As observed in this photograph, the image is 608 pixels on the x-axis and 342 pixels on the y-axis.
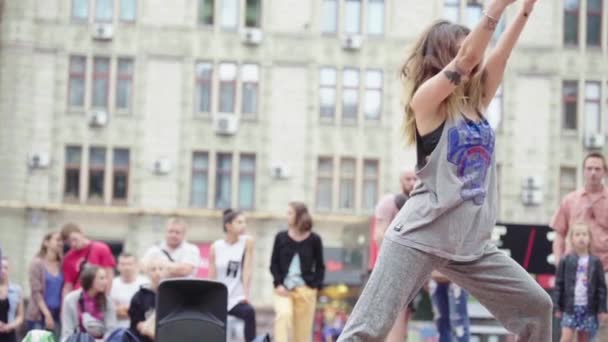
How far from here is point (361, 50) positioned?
42.6 meters

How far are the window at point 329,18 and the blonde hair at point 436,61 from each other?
36573mm

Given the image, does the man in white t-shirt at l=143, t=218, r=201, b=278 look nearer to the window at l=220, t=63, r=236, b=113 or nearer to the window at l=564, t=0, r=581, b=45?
the window at l=220, t=63, r=236, b=113

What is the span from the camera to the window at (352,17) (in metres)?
42.9

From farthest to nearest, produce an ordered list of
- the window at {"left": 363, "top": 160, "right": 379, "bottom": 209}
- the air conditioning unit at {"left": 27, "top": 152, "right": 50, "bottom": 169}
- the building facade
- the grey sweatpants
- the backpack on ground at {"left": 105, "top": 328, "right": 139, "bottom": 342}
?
the window at {"left": 363, "top": 160, "right": 379, "bottom": 209}, the building facade, the air conditioning unit at {"left": 27, "top": 152, "right": 50, "bottom": 169}, the backpack on ground at {"left": 105, "top": 328, "right": 139, "bottom": 342}, the grey sweatpants

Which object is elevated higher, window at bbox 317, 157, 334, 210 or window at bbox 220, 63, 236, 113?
window at bbox 220, 63, 236, 113

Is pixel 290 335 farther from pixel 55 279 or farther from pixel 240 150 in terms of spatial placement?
pixel 240 150

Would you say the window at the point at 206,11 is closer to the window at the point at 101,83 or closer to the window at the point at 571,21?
the window at the point at 101,83

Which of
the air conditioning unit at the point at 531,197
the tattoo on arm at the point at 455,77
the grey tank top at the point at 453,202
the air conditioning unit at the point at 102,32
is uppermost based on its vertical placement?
the air conditioning unit at the point at 102,32

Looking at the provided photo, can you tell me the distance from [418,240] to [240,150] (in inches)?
1418

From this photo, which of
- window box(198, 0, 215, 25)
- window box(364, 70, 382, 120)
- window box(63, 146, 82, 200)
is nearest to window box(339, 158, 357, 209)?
window box(364, 70, 382, 120)

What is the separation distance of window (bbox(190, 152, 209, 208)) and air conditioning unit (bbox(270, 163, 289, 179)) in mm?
2167

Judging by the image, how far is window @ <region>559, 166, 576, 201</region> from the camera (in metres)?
42.8

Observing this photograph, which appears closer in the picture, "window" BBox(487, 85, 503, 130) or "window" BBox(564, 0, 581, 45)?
"window" BBox(487, 85, 503, 130)

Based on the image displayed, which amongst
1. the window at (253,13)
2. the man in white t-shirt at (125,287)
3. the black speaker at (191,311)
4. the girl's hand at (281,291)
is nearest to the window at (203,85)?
the window at (253,13)
